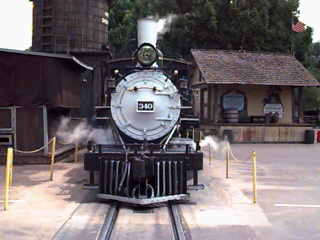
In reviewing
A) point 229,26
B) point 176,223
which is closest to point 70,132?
point 176,223

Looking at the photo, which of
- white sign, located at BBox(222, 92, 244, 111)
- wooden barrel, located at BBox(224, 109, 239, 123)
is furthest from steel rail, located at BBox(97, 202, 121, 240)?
white sign, located at BBox(222, 92, 244, 111)

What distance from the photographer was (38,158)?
33.6ft

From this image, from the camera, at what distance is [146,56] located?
6.95m

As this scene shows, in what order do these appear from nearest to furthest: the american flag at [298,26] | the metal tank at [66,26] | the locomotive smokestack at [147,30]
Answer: the locomotive smokestack at [147,30], the metal tank at [66,26], the american flag at [298,26]

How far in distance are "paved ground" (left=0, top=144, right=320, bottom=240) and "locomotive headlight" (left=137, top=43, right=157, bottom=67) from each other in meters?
2.72

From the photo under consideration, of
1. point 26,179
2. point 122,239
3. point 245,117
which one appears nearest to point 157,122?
point 122,239

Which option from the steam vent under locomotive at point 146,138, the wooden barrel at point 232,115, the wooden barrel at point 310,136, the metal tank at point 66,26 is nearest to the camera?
the steam vent under locomotive at point 146,138

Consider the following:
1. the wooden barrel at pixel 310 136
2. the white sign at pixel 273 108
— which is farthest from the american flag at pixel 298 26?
the wooden barrel at pixel 310 136

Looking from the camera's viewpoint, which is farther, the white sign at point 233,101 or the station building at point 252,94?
the white sign at point 233,101

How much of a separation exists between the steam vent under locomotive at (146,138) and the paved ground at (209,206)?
0.51 metres

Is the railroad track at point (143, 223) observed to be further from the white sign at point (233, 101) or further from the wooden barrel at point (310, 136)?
the wooden barrel at point (310, 136)

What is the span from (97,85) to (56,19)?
3.44 metres

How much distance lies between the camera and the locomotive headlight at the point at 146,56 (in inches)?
272

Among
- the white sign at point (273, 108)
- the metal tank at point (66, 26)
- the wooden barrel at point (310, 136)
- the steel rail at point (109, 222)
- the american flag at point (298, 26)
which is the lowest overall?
the steel rail at point (109, 222)
